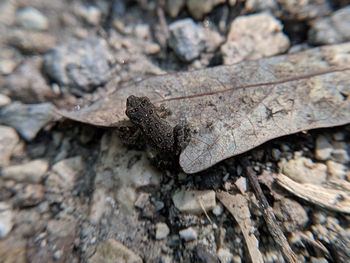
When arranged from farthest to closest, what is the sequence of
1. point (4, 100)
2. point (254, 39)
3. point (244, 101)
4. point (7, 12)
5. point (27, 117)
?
1. point (7, 12)
2. point (254, 39)
3. point (4, 100)
4. point (27, 117)
5. point (244, 101)

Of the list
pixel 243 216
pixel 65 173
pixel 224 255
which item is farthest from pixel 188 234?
pixel 65 173

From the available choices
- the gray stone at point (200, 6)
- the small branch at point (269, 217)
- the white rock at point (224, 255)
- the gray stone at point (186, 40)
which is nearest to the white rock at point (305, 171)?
the small branch at point (269, 217)

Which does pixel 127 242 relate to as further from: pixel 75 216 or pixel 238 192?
pixel 238 192

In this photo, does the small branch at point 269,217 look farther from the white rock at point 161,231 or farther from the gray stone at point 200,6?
the gray stone at point 200,6

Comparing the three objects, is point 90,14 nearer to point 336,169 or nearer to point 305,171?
point 305,171

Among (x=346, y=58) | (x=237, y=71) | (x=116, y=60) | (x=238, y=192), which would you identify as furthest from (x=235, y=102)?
(x=116, y=60)

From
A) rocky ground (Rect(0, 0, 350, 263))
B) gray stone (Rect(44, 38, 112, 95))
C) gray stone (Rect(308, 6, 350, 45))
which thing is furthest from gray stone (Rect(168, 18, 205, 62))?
gray stone (Rect(308, 6, 350, 45))

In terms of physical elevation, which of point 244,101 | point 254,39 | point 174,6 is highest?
point 174,6
